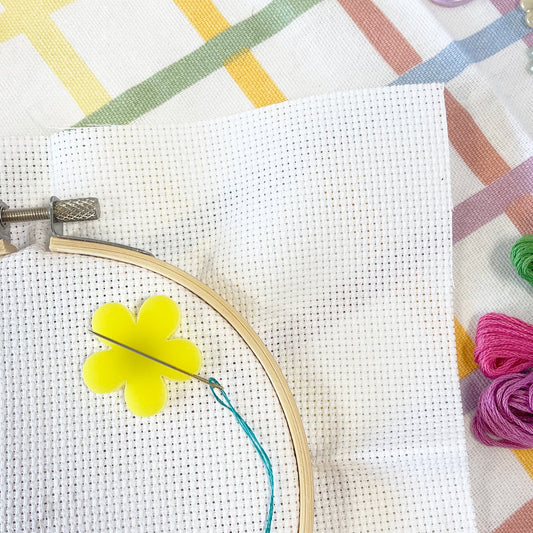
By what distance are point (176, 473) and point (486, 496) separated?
486 millimetres

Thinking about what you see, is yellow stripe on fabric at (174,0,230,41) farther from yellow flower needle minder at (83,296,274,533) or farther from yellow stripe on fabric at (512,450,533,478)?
yellow stripe on fabric at (512,450,533,478)

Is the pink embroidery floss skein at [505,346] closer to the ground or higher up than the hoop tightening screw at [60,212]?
closer to the ground

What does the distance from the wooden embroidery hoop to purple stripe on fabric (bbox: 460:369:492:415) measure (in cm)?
30

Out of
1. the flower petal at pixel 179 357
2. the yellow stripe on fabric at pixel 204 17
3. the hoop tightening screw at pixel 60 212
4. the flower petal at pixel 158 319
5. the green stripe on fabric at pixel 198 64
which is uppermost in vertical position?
the yellow stripe on fabric at pixel 204 17

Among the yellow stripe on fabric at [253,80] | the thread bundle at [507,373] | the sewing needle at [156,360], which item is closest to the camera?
the sewing needle at [156,360]

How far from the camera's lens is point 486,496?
0.86m

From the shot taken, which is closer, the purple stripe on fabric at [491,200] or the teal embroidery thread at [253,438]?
the teal embroidery thread at [253,438]

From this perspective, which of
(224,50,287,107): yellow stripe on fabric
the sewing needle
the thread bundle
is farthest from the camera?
(224,50,287,107): yellow stripe on fabric

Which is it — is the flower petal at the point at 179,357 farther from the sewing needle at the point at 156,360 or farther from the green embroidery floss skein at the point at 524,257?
the green embroidery floss skein at the point at 524,257

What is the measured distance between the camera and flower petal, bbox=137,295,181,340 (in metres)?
0.72

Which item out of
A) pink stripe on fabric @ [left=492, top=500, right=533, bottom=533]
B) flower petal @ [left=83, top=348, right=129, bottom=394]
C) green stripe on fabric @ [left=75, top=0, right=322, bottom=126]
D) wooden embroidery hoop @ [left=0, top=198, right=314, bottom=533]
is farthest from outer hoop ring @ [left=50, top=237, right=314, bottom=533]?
pink stripe on fabric @ [left=492, top=500, right=533, bottom=533]

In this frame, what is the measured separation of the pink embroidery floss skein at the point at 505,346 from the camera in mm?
833

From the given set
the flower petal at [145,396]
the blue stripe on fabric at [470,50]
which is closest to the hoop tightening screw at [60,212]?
the flower petal at [145,396]

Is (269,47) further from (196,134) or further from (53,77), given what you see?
(53,77)
